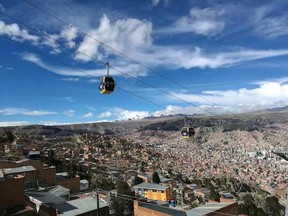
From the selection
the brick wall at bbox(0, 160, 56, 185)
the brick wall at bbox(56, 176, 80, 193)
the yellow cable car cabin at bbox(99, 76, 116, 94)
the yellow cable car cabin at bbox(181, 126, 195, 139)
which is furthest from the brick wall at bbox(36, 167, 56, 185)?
the yellow cable car cabin at bbox(99, 76, 116, 94)

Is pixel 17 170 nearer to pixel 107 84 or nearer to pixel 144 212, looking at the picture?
pixel 144 212

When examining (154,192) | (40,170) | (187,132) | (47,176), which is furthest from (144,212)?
(154,192)

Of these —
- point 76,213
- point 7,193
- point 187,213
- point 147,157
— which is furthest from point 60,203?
point 147,157

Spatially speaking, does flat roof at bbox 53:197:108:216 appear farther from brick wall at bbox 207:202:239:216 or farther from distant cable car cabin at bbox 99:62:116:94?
distant cable car cabin at bbox 99:62:116:94

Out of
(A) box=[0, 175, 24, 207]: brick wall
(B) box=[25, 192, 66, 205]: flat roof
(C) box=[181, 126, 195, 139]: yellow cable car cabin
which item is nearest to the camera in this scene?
(A) box=[0, 175, 24, 207]: brick wall

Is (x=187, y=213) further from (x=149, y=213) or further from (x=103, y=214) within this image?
(x=103, y=214)

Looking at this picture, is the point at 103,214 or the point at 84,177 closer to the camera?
the point at 103,214

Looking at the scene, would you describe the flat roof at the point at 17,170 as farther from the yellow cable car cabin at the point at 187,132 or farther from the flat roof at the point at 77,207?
the yellow cable car cabin at the point at 187,132

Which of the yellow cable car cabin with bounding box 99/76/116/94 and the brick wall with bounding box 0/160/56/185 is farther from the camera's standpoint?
the brick wall with bounding box 0/160/56/185
